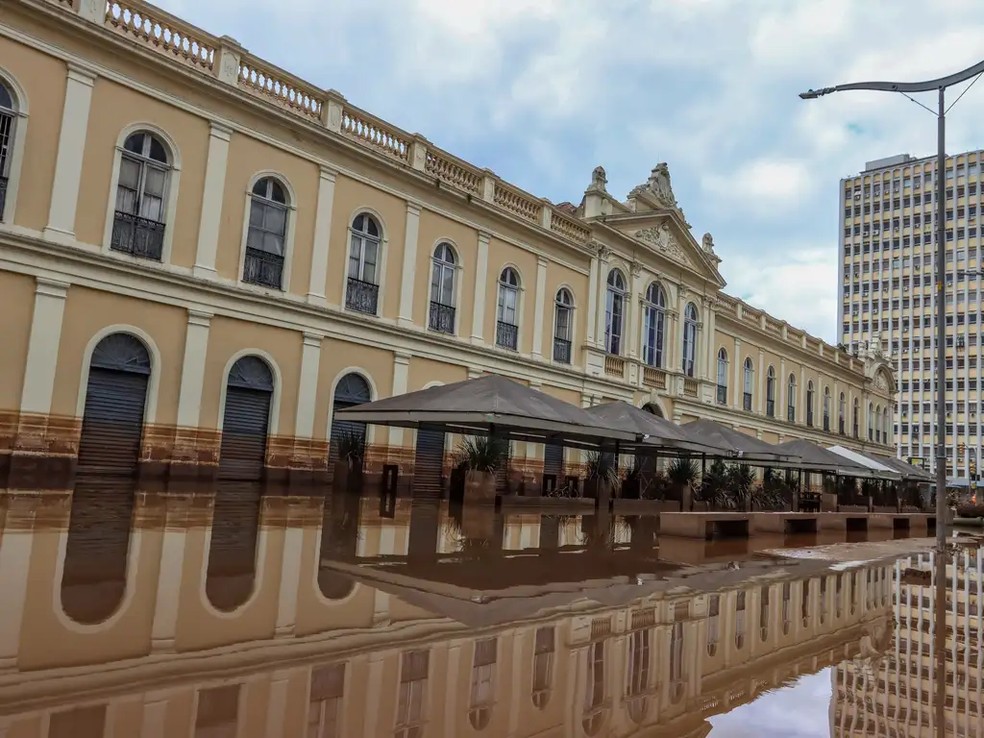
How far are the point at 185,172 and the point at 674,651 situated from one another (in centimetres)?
1383

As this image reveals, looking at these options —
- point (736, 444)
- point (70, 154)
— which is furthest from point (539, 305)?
point (70, 154)

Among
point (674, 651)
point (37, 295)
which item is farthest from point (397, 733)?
point (37, 295)

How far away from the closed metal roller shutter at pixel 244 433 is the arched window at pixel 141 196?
324 centimetres

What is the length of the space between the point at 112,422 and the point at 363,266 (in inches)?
274

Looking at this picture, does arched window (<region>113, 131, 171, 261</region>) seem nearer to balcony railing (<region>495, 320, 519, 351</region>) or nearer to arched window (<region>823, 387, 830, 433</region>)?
balcony railing (<region>495, 320, 519, 351</region>)

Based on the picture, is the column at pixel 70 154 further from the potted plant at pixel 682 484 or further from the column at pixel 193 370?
the potted plant at pixel 682 484

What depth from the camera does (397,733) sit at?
3242 mm

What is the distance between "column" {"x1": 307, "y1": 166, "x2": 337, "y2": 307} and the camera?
17.6 meters

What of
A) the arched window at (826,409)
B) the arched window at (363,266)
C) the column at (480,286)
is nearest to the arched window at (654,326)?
the column at (480,286)

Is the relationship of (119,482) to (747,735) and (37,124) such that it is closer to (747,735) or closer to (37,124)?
(37,124)

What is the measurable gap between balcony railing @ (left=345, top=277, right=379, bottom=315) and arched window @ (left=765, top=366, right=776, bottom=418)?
80.3 ft

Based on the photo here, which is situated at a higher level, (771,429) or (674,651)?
(771,429)

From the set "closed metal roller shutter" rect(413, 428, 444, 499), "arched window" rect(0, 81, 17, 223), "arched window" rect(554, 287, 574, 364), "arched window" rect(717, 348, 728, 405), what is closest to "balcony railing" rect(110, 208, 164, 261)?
"arched window" rect(0, 81, 17, 223)

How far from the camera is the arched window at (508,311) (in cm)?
2259
